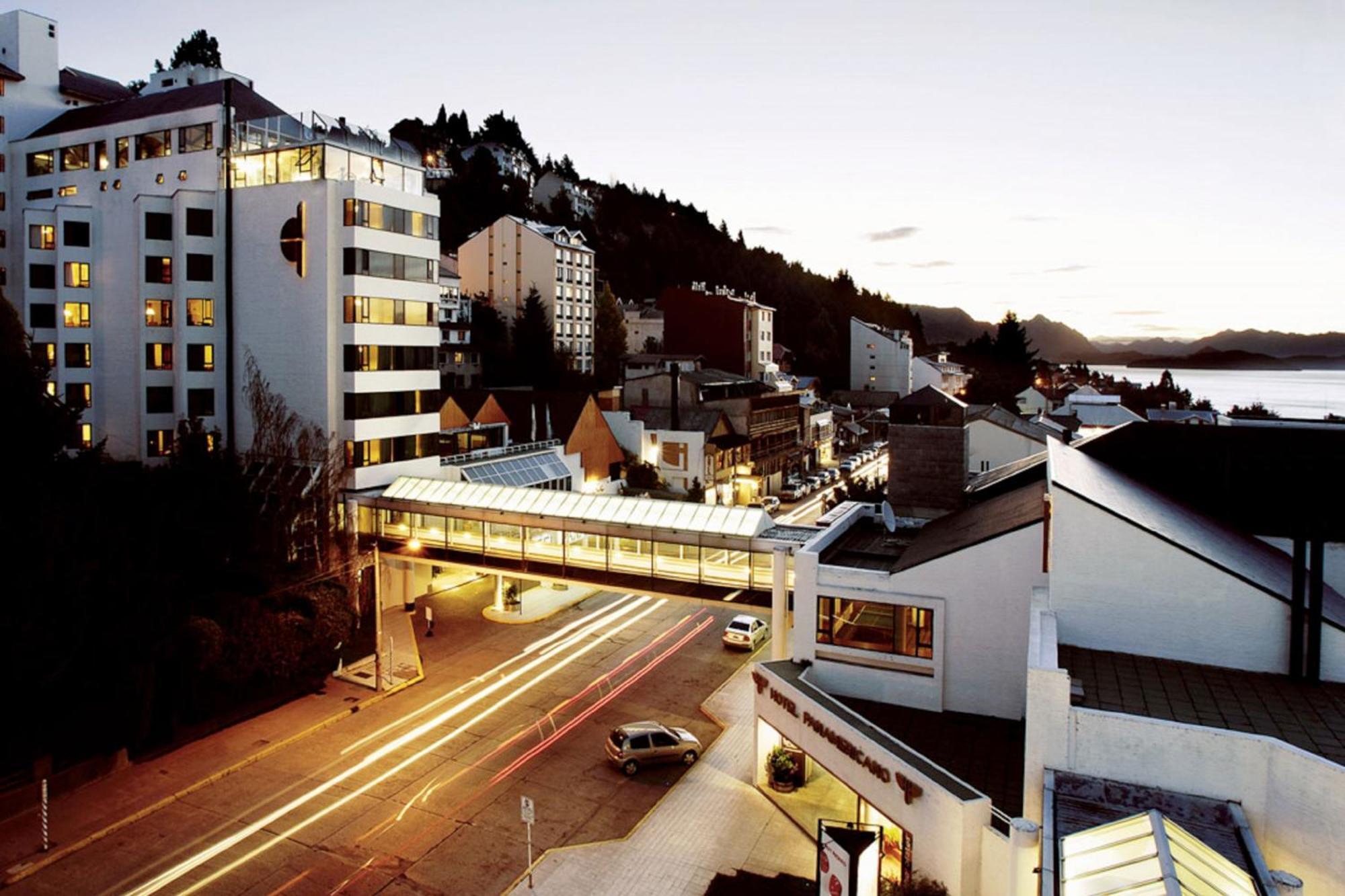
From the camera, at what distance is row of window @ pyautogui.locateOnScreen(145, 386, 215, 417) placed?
4184 cm

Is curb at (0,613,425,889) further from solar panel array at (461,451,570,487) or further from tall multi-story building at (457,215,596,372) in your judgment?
tall multi-story building at (457,215,596,372)

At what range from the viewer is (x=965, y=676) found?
65.9 feet

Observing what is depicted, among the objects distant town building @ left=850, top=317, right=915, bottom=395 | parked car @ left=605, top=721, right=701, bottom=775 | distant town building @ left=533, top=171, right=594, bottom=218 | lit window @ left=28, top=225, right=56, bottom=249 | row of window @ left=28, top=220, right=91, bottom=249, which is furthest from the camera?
distant town building @ left=533, top=171, right=594, bottom=218

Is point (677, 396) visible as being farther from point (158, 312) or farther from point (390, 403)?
point (158, 312)

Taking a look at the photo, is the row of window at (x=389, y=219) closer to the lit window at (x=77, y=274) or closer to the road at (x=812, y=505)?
the lit window at (x=77, y=274)

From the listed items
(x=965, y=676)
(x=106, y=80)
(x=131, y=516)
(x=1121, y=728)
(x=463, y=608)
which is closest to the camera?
(x=1121, y=728)

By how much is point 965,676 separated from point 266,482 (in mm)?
29480

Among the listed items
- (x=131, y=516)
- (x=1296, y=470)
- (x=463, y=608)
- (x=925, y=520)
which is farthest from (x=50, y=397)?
(x=1296, y=470)

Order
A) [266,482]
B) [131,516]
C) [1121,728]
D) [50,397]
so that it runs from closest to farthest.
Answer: [1121,728] → [131,516] → [50,397] → [266,482]

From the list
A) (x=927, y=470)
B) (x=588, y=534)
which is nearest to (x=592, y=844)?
(x=588, y=534)

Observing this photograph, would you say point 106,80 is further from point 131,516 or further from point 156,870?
point 156,870

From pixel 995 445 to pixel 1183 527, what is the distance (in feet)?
115

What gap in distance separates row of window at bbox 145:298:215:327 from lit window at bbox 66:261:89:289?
20.4ft

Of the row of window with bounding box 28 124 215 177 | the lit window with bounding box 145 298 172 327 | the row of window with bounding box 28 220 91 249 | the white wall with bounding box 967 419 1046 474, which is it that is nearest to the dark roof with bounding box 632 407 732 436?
the white wall with bounding box 967 419 1046 474
